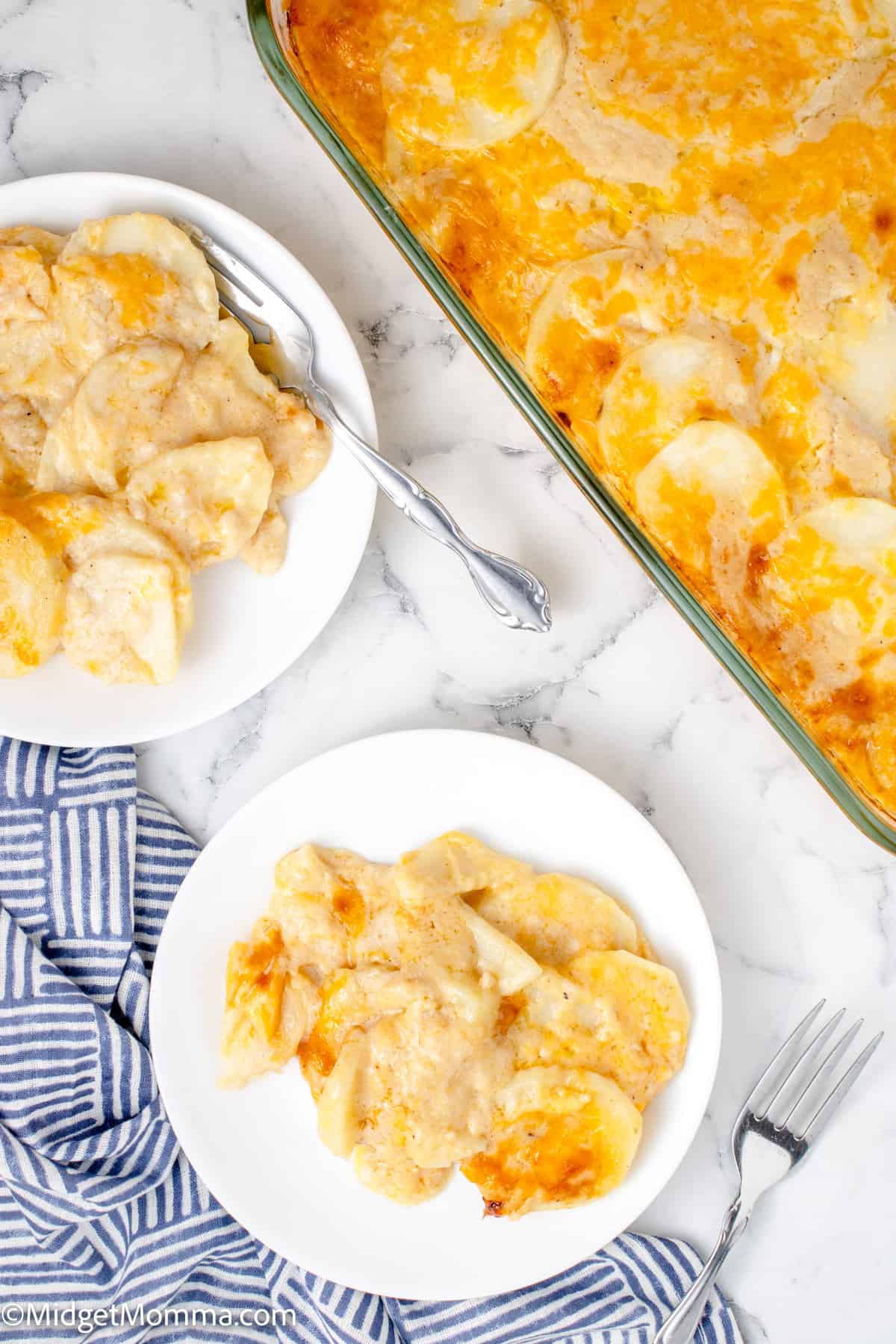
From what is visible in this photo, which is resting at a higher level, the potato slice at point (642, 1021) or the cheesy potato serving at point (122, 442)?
the cheesy potato serving at point (122, 442)

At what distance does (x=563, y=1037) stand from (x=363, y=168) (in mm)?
1326

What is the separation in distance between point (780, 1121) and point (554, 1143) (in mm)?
407

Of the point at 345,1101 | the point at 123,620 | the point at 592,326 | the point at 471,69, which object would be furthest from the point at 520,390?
the point at 345,1101

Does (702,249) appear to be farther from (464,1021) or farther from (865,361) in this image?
(464,1021)

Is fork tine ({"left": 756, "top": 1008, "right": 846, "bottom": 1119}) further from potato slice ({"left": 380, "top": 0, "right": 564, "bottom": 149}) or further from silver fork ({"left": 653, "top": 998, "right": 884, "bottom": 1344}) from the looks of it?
potato slice ({"left": 380, "top": 0, "right": 564, "bottom": 149})

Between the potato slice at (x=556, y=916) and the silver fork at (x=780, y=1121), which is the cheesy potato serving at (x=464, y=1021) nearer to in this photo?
the potato slice at (x=556, y=916)

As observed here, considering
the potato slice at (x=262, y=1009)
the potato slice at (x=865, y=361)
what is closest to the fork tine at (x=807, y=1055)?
the potato slice at (x=262, y=1009)

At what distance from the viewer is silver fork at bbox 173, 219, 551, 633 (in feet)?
5.91

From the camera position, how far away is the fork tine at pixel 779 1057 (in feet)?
6.30

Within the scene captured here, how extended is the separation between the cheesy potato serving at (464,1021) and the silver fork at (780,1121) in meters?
0.21

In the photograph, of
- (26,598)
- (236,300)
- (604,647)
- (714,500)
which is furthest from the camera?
(604,647)

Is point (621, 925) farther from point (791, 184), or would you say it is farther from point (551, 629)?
point (791, 184)

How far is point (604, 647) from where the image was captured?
200 cm

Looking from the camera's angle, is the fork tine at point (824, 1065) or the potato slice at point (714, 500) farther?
the fork tine at point (824, 1065)
